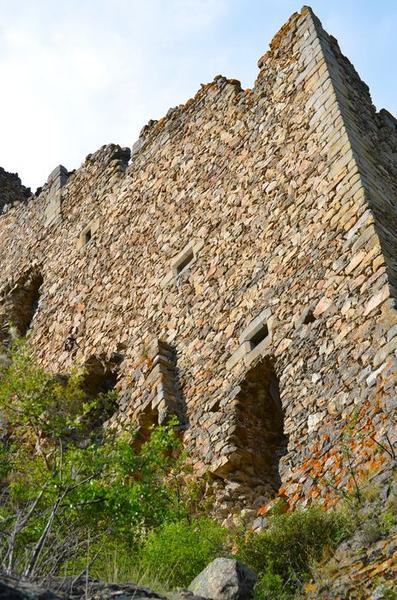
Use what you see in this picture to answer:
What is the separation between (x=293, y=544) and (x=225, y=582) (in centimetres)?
93

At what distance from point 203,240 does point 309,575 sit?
4.82 m

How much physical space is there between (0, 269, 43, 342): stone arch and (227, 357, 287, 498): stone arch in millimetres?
6097

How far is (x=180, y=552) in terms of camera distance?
503 centimetres

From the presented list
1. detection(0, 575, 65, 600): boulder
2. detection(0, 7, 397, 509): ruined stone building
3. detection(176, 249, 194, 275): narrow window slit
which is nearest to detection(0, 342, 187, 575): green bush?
detection(0, 575, 65, 600): boulder

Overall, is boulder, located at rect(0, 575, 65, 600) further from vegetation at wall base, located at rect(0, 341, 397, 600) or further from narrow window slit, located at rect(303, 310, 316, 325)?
narrow window slit, located at rect(303, 310, 316, 325)

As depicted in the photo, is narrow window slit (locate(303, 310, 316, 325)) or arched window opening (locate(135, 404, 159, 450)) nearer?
narrow window slit (locate(303, 310, 316, 325))

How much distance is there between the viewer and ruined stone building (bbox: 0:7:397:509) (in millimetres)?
6055

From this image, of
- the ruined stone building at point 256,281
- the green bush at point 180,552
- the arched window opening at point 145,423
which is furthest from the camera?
the arched window opening at point 145,423

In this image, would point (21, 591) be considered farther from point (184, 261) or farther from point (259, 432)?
point (184, 261)

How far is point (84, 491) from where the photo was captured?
19.0 feet

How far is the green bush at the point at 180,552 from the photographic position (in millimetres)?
4945

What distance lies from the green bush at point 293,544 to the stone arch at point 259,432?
4.66 feet

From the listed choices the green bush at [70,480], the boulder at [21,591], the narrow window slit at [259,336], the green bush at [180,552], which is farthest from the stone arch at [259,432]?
the boulder at [21,591]

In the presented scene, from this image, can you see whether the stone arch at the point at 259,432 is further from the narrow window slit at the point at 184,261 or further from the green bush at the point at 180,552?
the narrow window slit at the point at 184,261
